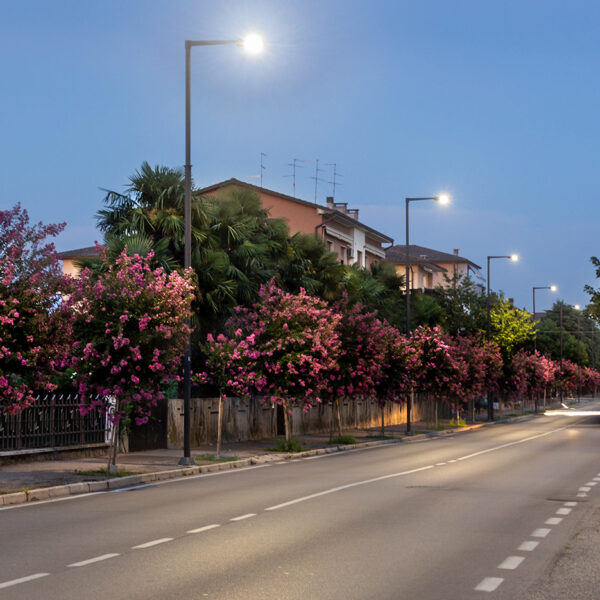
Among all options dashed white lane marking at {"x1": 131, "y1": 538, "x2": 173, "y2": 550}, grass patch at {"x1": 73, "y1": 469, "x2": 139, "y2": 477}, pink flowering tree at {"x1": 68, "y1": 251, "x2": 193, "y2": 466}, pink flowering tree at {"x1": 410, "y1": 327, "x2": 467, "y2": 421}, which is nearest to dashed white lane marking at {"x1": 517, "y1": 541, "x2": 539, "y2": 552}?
dashed white lane marking at {"x1": 131, "y1": 538, "x2": 173, "y2": 550}

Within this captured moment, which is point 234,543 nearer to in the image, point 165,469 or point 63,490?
point 63,490

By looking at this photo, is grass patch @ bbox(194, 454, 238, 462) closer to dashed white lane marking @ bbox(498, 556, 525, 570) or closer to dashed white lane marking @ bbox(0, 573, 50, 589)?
dashed white lane marking @ bbox(498, 556, 525, 570)

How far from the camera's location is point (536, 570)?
380 inches

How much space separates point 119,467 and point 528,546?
519 inches

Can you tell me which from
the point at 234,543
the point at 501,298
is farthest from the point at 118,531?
the point at 501,298

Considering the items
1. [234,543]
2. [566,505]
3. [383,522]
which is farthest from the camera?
[566,505]

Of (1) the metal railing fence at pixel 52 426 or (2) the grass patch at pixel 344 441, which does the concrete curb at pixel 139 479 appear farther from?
(1) the metal railing fence at pixel 52 426

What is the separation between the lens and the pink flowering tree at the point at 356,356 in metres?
35.8

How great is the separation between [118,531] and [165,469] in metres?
10.2

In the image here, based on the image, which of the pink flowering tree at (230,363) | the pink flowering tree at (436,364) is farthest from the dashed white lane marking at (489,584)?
the pink flowering tree at (436,364)

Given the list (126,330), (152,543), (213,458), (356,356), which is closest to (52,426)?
(213,458)

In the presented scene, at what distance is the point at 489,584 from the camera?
8.87 metres

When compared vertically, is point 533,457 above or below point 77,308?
below

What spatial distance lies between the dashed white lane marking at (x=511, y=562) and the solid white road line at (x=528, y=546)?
58 cm
